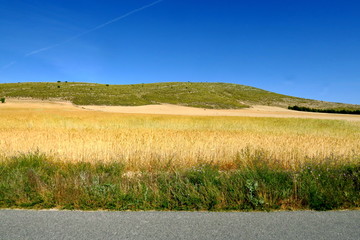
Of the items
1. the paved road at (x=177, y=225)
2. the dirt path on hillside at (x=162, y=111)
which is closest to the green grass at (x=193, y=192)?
the paved road at (x=177, y=225)

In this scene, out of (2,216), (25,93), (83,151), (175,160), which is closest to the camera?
(2,216)

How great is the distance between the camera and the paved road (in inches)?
139

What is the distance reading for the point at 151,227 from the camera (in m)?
3.79

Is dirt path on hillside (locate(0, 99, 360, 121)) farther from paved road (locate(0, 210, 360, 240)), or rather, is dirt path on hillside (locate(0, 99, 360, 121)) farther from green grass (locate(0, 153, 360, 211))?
paved road (locate(0, 210, 360, 240))

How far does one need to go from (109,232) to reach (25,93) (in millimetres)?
85568

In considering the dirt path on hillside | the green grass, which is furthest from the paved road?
the dirt path on hillside

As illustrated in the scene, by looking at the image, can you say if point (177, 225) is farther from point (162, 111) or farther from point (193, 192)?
point (162, 111)

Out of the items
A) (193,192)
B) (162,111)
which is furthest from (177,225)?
(162,111)

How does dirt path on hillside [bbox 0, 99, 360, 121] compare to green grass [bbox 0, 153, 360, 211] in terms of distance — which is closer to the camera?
green grass [bbox 0, 153, 360, 211]

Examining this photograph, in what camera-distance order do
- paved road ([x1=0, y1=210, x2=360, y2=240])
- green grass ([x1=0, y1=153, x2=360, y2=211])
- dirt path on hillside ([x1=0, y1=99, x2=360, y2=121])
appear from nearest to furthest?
paved road ([x1=0, y1=210, x2=360, y2=240]), green grass ([x1=0, y1=153, x2=360, y2=211]), dirt path on hillside ([x1=0, y1=99, x2=360, y2=121])

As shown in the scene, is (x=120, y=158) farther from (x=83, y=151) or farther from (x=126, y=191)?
(x=126, y=191)

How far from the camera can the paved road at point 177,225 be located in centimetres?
354

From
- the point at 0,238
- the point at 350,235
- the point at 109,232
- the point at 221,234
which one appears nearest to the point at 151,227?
the point at 109,232

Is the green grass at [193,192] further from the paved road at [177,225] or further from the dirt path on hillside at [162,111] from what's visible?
the dirt path on hillside at [162,111]
